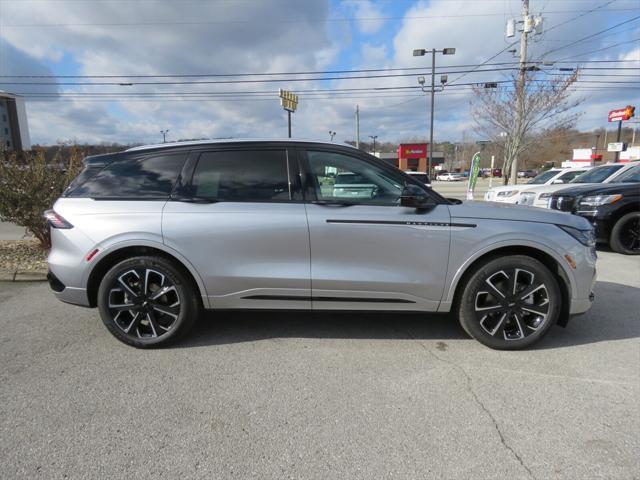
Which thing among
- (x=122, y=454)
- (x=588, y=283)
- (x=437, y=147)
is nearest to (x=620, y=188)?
(x=588, y=283)

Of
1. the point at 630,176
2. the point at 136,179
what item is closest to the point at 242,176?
the point at 136,179

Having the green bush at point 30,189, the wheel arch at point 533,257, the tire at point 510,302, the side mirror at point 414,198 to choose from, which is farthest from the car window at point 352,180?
the green bush at point 30,189

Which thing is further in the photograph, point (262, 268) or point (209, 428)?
point (262, 268)

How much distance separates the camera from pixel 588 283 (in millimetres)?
3312

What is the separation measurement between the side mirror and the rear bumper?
2.87 m

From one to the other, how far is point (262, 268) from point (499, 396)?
2.03 m

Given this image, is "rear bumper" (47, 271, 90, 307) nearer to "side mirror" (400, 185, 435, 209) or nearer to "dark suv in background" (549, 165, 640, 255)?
"side mirror" (400, 185, 435, 209)

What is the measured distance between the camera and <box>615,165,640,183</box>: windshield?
25.2 ft

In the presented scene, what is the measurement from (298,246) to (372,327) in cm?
125

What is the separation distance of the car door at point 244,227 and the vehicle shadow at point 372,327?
447mm

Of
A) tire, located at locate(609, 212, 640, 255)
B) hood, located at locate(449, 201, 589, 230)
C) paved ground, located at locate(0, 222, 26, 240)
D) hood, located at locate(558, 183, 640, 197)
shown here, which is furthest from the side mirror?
paved ground, located at locate(0, 222, 26, 240)

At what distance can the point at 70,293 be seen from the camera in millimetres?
3430

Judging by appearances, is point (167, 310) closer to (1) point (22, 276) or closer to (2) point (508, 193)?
(1) point (22, 276)

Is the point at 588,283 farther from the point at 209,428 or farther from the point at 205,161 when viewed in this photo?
the point at 205,161
